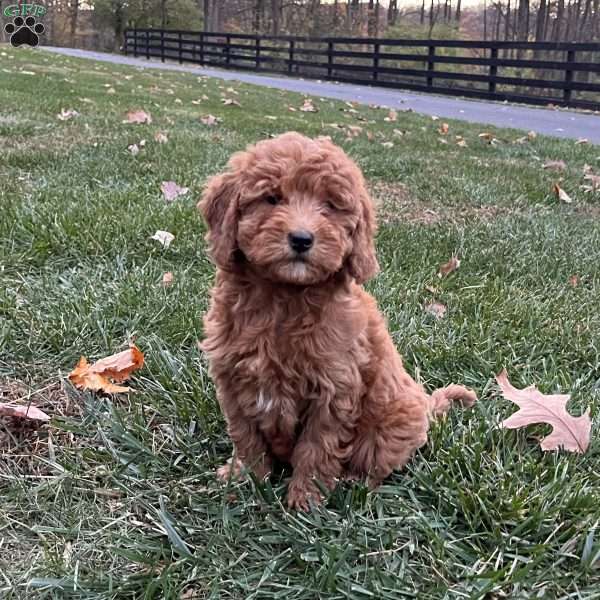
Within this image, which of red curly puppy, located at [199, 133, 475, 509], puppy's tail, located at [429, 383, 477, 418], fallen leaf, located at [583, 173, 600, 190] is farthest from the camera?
fallen leaf, located at [583, 173, 600, 190]

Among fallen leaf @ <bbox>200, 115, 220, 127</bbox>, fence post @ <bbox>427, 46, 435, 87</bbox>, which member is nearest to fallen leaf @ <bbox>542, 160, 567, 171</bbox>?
fallen leaf @ <bbox>200, 115, 220, 127</bbox>

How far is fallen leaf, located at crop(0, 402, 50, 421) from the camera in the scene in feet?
9.55

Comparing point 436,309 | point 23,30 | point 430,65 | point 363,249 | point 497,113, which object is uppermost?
point 23,30

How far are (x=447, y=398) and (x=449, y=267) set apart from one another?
76.7 inches

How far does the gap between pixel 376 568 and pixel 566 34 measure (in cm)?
5090

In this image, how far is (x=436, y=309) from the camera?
4270 millimetres

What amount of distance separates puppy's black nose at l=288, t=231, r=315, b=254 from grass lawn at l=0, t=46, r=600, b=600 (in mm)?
979

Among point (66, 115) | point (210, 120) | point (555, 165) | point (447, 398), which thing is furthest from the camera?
point (210, 120)

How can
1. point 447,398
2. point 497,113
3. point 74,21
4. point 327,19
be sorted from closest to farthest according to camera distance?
point 447,398, point 497,113, point 327,19, point 74,21

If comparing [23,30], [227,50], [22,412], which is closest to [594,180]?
[22,412]

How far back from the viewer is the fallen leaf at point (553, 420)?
2.85m

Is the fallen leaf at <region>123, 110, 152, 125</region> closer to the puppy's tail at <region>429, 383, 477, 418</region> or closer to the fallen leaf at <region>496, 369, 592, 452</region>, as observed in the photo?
the puppy's tail at <region>429, 383, 477, 418</region>

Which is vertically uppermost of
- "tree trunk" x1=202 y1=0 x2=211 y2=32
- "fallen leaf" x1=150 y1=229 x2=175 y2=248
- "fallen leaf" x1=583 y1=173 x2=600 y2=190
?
Answer: "tree trunk" x1=202 y1=0 x2=211 y2=32

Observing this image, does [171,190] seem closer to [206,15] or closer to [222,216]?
[222,216]
